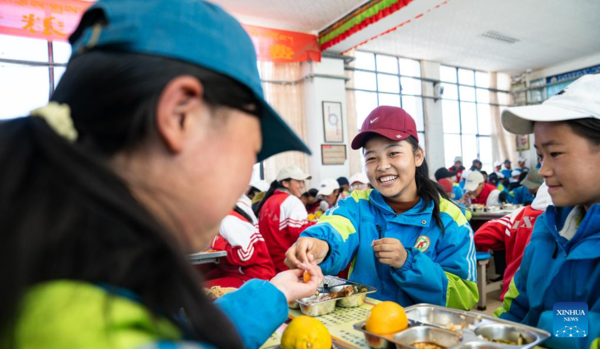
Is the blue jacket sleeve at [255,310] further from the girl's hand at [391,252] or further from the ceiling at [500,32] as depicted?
the ceiling at [500,32]

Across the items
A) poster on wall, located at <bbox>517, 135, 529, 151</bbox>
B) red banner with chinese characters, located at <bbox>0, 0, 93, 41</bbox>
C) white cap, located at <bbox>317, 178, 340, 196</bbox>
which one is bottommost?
white cap, located at <bbox>317, 178, 340, 196</bbox>

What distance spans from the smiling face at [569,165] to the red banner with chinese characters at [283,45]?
6754 millimetres

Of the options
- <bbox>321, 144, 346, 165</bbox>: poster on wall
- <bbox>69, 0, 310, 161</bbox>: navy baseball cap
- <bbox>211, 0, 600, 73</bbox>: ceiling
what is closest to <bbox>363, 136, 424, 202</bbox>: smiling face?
<bbox>69, 0, 310, 161</bbox>: navy baseball cap

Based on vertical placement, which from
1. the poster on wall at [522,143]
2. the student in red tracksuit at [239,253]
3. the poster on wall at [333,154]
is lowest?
the student in red tracksuit at [239,253]

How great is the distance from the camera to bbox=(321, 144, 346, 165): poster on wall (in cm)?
913

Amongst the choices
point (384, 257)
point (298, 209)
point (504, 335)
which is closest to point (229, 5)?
point (298, 209)

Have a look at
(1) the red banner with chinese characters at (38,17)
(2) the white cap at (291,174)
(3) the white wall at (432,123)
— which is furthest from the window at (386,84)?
(1) the red banner with chinese characters at (38,17)

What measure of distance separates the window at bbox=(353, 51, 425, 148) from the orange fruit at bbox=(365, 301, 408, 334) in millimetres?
9119

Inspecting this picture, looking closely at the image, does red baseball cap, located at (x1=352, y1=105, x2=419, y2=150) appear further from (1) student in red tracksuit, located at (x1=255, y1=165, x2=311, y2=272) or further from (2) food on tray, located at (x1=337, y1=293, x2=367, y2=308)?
(1) student in red tracksuit, located at (x1=255, y1=165, x2=311, y2=272)

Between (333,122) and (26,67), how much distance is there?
620cm

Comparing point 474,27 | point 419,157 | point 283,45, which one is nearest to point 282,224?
point 419,157

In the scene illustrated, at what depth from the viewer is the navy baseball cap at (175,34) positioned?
54 cm

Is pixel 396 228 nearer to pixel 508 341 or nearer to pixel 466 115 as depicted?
pixel 508 341

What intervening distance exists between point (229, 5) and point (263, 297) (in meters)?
7.41
